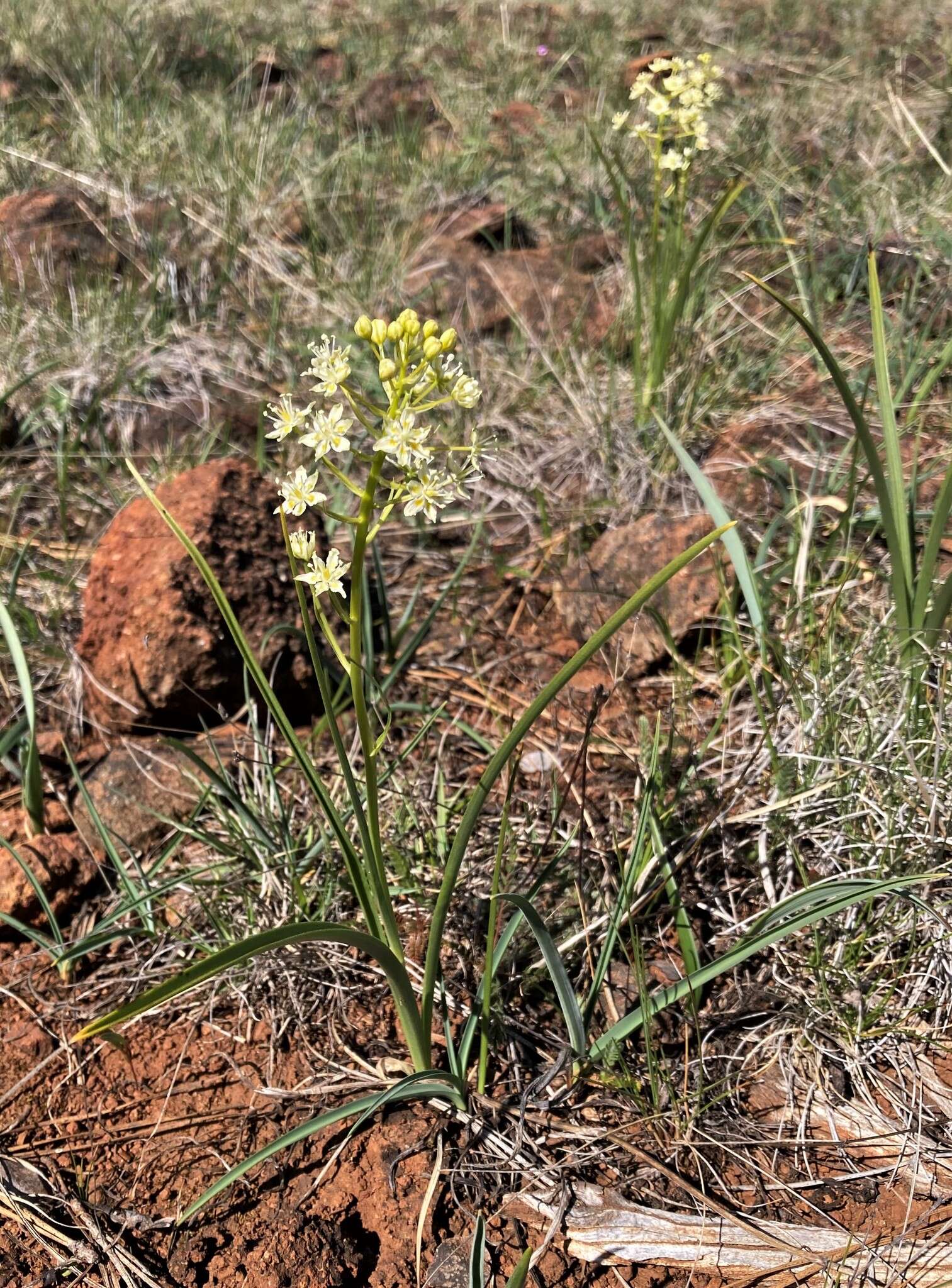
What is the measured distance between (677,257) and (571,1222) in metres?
2.28

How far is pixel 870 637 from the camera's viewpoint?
197 centimetres

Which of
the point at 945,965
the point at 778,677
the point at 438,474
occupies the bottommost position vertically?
the point at 945,965

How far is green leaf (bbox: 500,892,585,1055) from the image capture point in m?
1.33

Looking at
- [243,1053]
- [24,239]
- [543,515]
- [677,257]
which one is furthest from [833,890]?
[24,239]

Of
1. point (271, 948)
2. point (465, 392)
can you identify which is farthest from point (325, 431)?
point (271, 948)

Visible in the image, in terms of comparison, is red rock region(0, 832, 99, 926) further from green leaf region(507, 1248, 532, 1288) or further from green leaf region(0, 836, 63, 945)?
green leaf region(507, 1248, 532, 1288)

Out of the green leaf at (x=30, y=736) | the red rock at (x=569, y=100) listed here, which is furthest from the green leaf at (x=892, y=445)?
the red rock at (x=569, y=100)

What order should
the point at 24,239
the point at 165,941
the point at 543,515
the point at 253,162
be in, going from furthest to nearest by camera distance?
1. the point at 253,162
2. the point at 24,239
3. the point at 543,515
4. the point at 165,941

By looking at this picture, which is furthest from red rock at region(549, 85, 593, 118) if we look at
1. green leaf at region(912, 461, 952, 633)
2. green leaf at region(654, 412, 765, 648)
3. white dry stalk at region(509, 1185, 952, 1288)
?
white dry stalk at region(509, 1185, 952, 1288)

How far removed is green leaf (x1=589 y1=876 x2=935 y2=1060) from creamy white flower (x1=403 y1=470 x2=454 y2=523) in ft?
2.61

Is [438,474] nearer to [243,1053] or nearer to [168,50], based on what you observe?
[243,1053]

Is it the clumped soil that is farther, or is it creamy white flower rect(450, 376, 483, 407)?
the clumped soil

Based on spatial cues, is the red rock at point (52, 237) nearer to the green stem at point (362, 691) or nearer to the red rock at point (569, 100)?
the red rock at point (569, 100)

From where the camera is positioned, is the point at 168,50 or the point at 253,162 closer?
the point at 253,162
